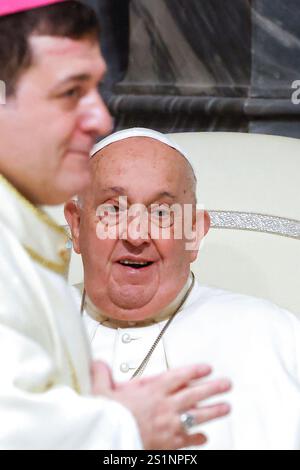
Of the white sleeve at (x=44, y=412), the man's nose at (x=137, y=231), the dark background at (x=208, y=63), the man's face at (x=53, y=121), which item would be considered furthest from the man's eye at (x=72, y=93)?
the dark background at (x=208, y=63)

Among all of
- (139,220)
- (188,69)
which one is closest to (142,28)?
(188,69)

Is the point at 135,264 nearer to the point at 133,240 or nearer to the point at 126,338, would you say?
the point at 133,240

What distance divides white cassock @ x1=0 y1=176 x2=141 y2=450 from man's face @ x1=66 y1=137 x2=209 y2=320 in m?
0.57

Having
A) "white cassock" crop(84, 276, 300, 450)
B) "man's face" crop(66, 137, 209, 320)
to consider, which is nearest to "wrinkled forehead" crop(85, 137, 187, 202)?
"man's face" crop(66, 137, 209, 320)

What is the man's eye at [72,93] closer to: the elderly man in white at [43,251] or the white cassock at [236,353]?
the elderly man in white at [43,251]

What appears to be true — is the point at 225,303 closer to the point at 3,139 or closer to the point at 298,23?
the point at 3,139

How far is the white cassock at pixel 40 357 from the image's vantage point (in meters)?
1.10

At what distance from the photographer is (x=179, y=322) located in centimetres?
203

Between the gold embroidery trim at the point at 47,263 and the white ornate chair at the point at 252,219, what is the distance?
3.55 ft

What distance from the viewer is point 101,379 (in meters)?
1.20

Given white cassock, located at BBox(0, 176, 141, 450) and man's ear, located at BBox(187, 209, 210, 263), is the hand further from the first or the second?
man's ear, located at BBox(187, 209, 210, 263)

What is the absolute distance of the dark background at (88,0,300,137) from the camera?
2986 mm

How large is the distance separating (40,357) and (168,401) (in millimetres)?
136

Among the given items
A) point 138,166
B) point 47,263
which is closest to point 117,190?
point 138,166
